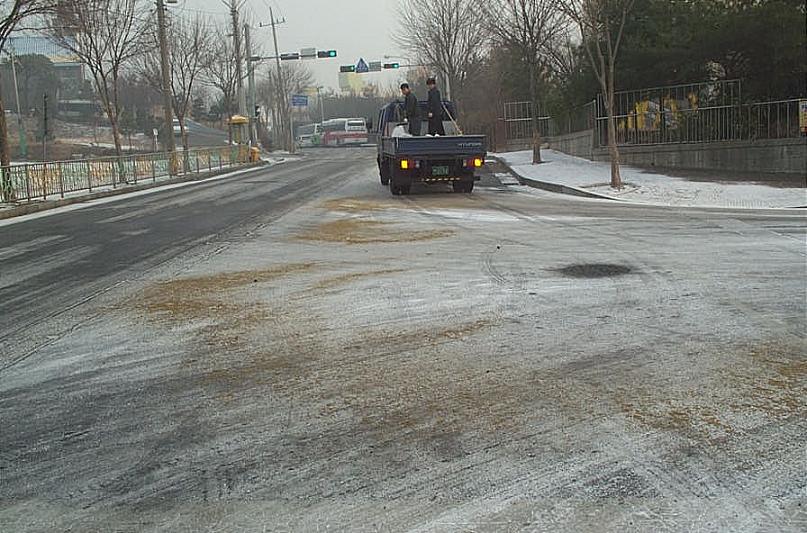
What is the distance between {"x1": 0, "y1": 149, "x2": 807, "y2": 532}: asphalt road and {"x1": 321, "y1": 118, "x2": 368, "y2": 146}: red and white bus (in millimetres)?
75814

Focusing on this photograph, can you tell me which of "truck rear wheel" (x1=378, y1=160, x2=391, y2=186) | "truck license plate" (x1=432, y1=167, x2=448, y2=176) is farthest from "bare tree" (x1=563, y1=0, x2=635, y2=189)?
"truck rear wheel" (x1=378, y1=160, x2=391, y2=186)

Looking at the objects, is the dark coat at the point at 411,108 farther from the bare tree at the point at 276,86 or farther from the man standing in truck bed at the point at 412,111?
the bare tree at the point at 276,86

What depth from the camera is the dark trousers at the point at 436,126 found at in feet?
67.4

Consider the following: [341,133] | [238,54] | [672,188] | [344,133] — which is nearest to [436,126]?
[672,188]

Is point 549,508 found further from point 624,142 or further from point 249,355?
point 624,142

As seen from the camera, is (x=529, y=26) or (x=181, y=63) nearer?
(x=529, y=26)

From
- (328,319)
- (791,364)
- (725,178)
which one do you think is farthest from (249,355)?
(725,178)

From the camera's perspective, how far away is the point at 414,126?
2112cm

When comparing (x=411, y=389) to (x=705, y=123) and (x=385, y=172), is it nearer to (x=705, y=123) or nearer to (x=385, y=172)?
(x=385, y=172)

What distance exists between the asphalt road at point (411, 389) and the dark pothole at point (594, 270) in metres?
0.07

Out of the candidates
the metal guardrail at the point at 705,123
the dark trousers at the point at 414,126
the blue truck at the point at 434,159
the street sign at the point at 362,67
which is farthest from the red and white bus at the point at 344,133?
the blue truck at the point at 434,159

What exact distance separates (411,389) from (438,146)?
14311 millimetres

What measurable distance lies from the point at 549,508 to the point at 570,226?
983 centimetres

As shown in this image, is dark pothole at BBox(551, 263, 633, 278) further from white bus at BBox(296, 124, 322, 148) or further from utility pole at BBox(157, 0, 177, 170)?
white bus at BBox(296, 124, 322, 148)
